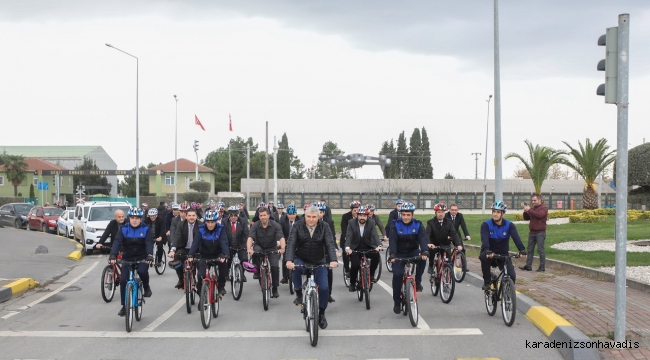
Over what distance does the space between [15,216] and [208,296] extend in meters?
34.4

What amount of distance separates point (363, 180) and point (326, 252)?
229 ft

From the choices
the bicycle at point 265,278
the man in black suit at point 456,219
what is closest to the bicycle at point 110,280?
the bicycle at point 265,278

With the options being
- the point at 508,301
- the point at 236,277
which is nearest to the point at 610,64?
the point at 508,301

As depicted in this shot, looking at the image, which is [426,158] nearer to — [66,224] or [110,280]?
[66,224]

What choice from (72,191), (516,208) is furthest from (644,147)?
(72,191)

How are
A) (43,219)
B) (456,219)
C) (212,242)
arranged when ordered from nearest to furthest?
(212,242), (456,219), (43,219)

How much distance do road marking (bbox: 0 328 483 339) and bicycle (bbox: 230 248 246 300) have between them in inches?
Result: 127

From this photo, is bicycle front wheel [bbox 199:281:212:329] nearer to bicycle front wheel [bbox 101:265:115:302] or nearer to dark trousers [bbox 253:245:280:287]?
dark trousers [bbox 253:245:280:287]

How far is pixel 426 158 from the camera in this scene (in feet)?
325

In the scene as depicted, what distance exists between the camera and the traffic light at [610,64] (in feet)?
25.1

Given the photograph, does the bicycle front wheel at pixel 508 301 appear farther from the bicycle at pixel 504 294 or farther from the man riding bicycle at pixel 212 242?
the man riding bicycle at pixel 212 242

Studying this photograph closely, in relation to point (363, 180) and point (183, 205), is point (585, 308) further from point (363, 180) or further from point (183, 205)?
point (363, 180)

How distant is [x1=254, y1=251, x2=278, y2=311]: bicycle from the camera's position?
1091 cm

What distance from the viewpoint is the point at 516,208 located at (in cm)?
7100
